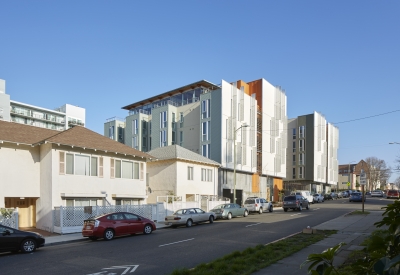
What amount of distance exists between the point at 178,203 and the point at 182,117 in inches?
965

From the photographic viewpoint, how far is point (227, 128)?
150ft

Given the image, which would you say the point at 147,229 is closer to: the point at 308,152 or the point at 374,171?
the point at 308,152

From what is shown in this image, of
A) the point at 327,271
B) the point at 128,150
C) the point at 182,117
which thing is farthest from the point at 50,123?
the point at 327,271

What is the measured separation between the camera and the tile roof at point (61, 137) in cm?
2230

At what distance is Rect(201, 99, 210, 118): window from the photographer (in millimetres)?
46875

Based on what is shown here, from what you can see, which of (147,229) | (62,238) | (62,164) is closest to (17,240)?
(62,238)

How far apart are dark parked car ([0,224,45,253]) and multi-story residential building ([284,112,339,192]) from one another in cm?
6564

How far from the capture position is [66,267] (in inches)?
429

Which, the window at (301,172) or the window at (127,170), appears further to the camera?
the window at (301,172)

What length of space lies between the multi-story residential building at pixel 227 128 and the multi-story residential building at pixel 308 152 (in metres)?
19.0

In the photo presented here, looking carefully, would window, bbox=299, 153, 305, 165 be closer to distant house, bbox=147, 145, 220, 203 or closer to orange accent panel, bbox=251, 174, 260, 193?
orange accent panel, bbox=251, 174, 260, 193

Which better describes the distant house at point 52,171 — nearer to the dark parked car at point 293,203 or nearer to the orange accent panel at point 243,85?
the dark parked car at point 293,203

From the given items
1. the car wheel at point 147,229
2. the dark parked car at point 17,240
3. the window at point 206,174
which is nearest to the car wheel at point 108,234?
the car wheel at point 147,229

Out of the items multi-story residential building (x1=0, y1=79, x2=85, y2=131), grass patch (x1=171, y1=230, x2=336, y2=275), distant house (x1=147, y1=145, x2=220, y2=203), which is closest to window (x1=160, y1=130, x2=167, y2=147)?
distant house (x1=147, y1=145, x2=220, y2=203)
